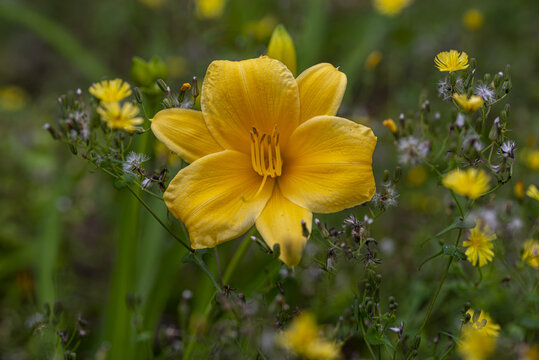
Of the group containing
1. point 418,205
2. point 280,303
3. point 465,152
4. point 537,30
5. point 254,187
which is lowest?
point 418,205

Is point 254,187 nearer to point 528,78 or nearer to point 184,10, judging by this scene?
point 528,78

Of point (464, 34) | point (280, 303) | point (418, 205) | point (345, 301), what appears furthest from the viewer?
point (464, 34)

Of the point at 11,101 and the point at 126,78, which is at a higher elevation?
the point at 11,101

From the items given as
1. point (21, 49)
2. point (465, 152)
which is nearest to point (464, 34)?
point (465, 152)

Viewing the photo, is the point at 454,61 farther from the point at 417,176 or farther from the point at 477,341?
the point at 417,176

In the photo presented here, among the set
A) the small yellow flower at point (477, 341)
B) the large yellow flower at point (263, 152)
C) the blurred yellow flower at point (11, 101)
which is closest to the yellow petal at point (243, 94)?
the large yellow flower at point (263, 152)

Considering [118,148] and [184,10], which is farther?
[184,10]

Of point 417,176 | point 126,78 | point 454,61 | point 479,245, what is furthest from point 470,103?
point 126,78
